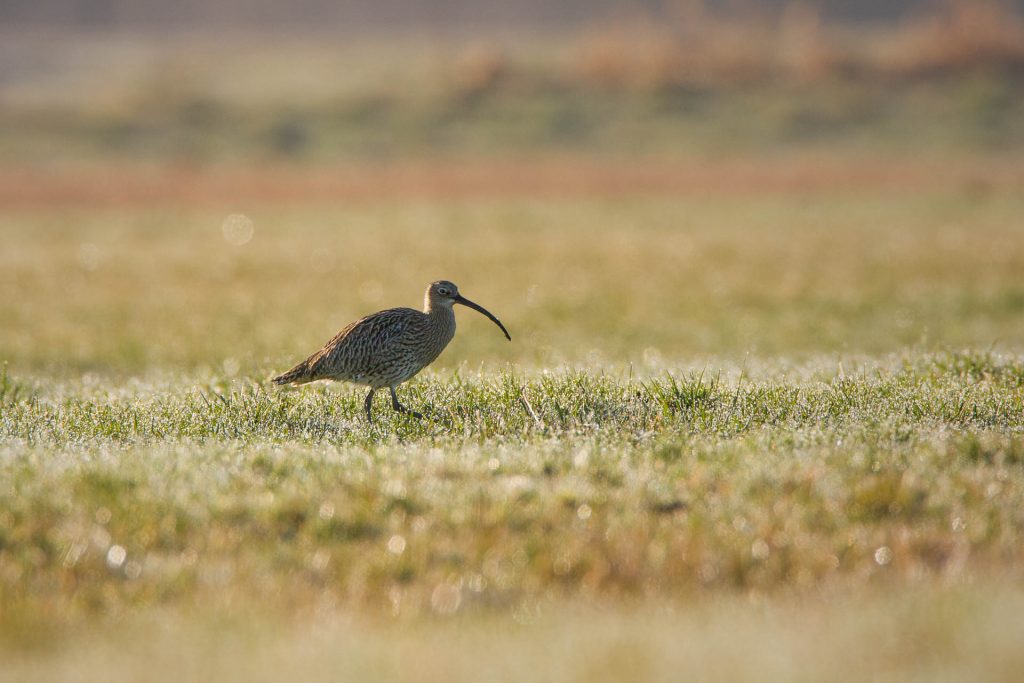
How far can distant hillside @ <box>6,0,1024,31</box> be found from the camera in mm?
145250

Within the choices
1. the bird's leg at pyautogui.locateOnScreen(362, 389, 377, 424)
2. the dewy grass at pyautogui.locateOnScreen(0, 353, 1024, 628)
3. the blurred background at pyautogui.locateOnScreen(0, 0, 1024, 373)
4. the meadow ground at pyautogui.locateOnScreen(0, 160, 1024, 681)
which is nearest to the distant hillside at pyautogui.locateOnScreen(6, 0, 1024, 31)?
Result: the blurred background at pyautogui.locateOnScreen(0, 0, 1024, 373)

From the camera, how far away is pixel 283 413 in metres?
9.69

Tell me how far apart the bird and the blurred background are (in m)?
3.65

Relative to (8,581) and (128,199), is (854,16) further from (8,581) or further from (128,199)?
(8,581)

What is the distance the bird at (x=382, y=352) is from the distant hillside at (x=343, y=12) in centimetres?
13550

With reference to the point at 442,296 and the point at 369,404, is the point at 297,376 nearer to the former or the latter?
the point at 369,404

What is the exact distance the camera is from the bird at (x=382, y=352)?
9.95 meters

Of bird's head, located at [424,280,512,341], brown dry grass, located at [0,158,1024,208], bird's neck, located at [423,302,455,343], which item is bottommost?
bird's neck, located at [423,302,455,343]

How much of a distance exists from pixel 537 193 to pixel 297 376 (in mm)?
31913

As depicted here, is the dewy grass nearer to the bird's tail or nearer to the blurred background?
the bird's tail

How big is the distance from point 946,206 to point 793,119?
28.2 m

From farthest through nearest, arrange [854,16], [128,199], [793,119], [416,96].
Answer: [854,16] < [416,96] < [793,119] < [128,199]

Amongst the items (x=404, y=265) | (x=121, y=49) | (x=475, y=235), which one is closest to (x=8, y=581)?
(x=404, y=265)

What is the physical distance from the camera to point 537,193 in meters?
41.9
